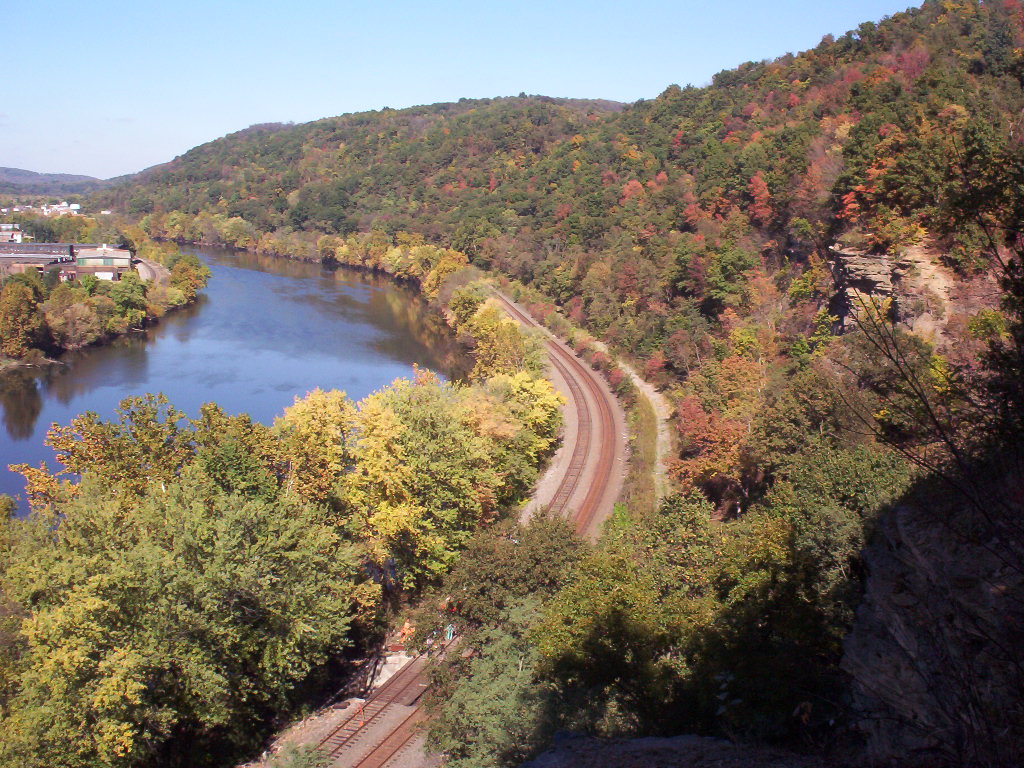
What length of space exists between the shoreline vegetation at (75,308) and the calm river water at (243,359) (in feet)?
3.02

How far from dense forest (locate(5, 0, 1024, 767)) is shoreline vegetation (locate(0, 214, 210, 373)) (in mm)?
16266

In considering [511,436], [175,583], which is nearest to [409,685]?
[175,583]

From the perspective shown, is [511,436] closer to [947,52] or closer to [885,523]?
[885,523]

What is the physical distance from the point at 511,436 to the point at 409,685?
7.43 m

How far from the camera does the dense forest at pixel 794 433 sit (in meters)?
4.45

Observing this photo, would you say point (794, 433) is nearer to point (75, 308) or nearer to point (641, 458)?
point (641, 458)

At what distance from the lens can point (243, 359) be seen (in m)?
34.0

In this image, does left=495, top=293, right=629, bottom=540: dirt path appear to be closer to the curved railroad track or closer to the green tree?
the curved railroad track

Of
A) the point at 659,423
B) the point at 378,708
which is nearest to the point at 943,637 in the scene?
the point at 378,708

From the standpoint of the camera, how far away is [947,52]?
2806cm

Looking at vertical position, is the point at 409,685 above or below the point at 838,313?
below

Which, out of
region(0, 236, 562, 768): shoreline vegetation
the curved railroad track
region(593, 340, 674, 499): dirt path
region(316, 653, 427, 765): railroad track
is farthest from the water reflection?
region(593, 340, 674, 499): dirt path

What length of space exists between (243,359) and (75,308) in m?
8.42

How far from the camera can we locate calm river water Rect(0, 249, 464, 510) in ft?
89.2
